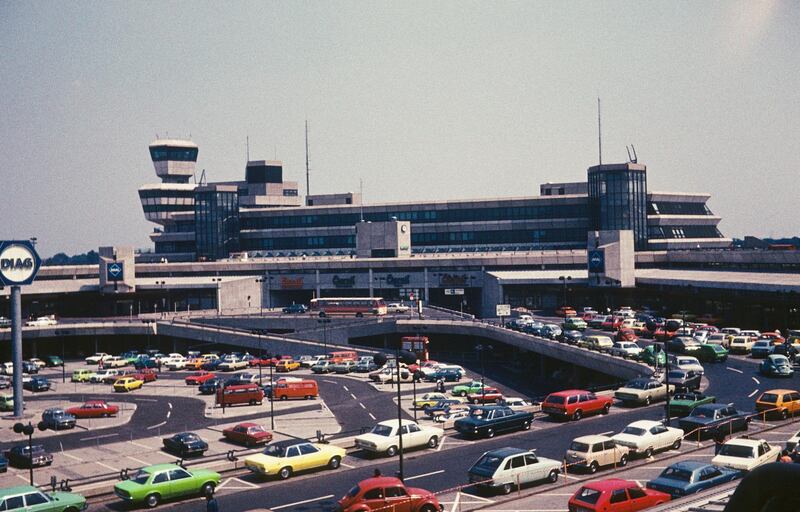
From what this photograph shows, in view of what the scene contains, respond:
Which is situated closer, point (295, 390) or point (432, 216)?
point (295, 390)

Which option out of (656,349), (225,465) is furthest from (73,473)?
(656,349)

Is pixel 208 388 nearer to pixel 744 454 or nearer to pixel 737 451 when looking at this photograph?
pixel 737 451

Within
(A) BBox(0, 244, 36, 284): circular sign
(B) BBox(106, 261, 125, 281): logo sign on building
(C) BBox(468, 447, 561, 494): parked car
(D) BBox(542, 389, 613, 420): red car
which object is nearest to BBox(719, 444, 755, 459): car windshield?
(C) BBox(468, 447, 561, 494): parked car

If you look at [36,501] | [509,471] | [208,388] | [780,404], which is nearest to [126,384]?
[208,388]

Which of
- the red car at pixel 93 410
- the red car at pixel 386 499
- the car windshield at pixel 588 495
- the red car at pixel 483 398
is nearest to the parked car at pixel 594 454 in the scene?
the car windshield at pixel 588 495

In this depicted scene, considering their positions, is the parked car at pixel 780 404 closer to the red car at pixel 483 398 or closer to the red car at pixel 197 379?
the red car at pixel 483 398

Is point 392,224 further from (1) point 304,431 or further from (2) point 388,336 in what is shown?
(1) point 304,431
